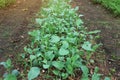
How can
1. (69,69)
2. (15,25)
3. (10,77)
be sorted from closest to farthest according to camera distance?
1. (10,77)
2. (69,69)
3. (15,25)

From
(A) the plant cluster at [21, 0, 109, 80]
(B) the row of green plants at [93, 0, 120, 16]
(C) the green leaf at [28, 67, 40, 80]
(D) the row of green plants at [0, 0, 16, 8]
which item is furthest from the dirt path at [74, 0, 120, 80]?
(D) the row of green plants at [0, 0, 16, 8]

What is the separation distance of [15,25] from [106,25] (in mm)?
2065

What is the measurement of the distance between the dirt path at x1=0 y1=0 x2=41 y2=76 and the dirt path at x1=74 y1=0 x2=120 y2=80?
1.38 m

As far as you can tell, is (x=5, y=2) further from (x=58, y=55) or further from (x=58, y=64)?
(x=58, y=64)

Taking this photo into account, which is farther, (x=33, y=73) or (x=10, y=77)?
(x=33, y=73)

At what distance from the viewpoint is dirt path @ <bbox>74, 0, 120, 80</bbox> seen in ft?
15.9

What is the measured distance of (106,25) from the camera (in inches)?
252

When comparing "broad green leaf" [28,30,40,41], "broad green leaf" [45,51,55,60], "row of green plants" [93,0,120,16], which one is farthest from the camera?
"row of green plants" [93,0,120,16]

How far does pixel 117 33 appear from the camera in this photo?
19.4 ft

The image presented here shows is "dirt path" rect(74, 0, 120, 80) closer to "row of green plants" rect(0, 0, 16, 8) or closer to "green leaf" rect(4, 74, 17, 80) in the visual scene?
"green leaf" rect(4, 74, 17, 80)

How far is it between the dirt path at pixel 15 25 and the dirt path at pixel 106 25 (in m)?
1.38

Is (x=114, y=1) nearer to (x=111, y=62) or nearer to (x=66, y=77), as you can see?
(x=111, y=62)

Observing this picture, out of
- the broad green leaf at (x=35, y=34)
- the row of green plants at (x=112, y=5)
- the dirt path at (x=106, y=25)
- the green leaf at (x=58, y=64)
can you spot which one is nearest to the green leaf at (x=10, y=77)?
the green leaf at (x=58, y=64)

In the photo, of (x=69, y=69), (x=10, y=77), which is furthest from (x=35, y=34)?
(x=10, y=77)
